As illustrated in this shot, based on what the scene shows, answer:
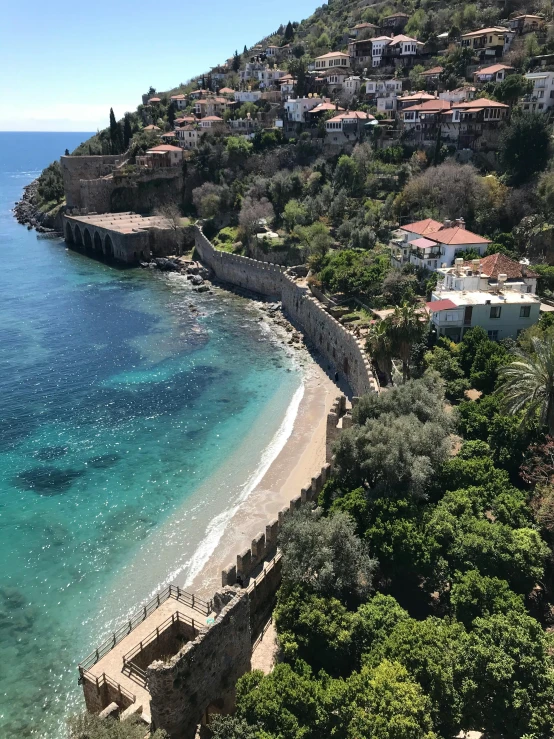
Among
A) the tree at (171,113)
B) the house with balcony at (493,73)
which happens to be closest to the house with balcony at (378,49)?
the house with balcony at (493,73)

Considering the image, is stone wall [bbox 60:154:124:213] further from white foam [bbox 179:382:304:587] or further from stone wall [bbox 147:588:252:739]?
stone wall [bbox 147:588:252:739]

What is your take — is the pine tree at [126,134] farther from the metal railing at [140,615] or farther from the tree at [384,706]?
the tree at [384,706]

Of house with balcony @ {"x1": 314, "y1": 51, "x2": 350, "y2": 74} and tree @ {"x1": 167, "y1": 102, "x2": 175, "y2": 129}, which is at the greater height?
house with balcony @ {"x1": 314, "y1": 51, "x2": 350, "y2": 74}

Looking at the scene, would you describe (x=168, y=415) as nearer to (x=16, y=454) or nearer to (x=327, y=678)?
(x=16, y=454)

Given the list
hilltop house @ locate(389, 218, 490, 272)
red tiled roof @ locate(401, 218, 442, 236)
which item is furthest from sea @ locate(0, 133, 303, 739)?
red tiled roof @ locate(401, 218, 442, 236)

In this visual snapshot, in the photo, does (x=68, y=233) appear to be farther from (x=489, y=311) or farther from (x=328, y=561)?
(x=328, y=561)

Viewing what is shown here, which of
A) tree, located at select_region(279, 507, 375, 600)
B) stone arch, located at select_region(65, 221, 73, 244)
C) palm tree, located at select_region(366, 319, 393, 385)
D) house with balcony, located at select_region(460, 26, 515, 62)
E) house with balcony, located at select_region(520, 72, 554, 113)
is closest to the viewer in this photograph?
tree, located at select_region(279, 507, 375, 600)

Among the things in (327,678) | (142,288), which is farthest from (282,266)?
(327,678)
